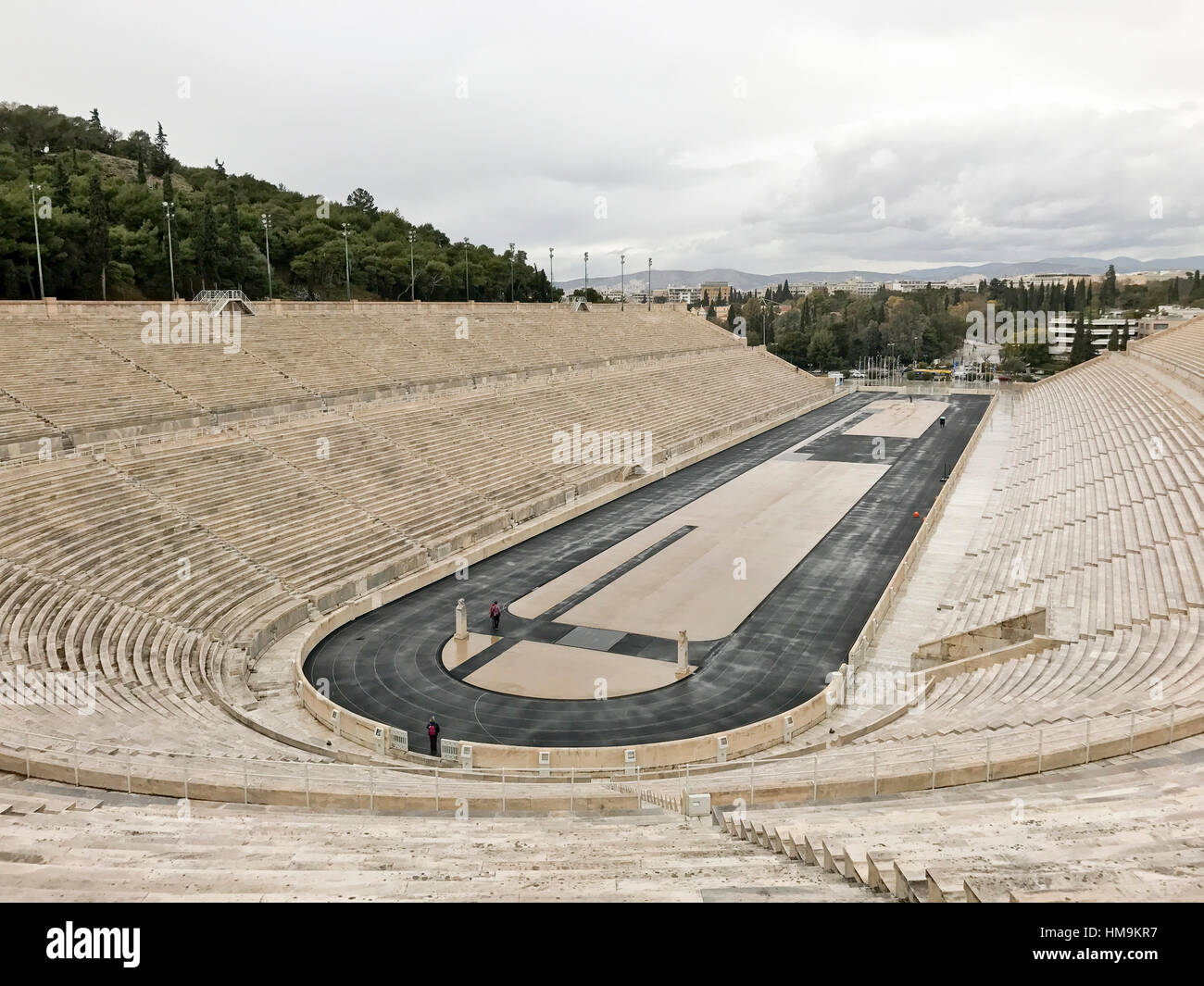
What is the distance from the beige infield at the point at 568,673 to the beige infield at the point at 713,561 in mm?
1789

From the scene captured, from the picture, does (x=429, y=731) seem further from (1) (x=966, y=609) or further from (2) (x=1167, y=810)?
(1) (x=966, y=609)

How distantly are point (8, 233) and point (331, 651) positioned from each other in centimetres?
3241

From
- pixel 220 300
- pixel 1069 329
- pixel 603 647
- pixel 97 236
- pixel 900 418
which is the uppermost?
pixel 1069 329

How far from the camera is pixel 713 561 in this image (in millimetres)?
26297

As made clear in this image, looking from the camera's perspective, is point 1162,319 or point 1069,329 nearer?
point 1162,319

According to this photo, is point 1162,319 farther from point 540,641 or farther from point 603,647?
point 540,641

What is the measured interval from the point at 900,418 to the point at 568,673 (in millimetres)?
44519

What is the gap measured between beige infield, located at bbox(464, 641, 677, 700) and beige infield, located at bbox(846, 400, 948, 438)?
3556cm

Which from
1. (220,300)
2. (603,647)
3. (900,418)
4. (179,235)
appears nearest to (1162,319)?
(900,418)

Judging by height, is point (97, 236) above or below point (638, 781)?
above

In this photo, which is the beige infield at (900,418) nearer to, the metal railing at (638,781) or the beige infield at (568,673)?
the beige infield at (568,673)

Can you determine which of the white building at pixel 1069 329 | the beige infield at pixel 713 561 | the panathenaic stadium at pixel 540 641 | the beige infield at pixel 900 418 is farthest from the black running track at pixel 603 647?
the white building at pixel 1069 329

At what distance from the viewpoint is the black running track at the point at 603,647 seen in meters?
16.4

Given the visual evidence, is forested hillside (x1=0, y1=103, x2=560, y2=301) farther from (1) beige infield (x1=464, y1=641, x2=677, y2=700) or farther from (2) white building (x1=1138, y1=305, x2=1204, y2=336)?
(2) white building (x1=1138, y1=305, x2=1204, y2=336)
